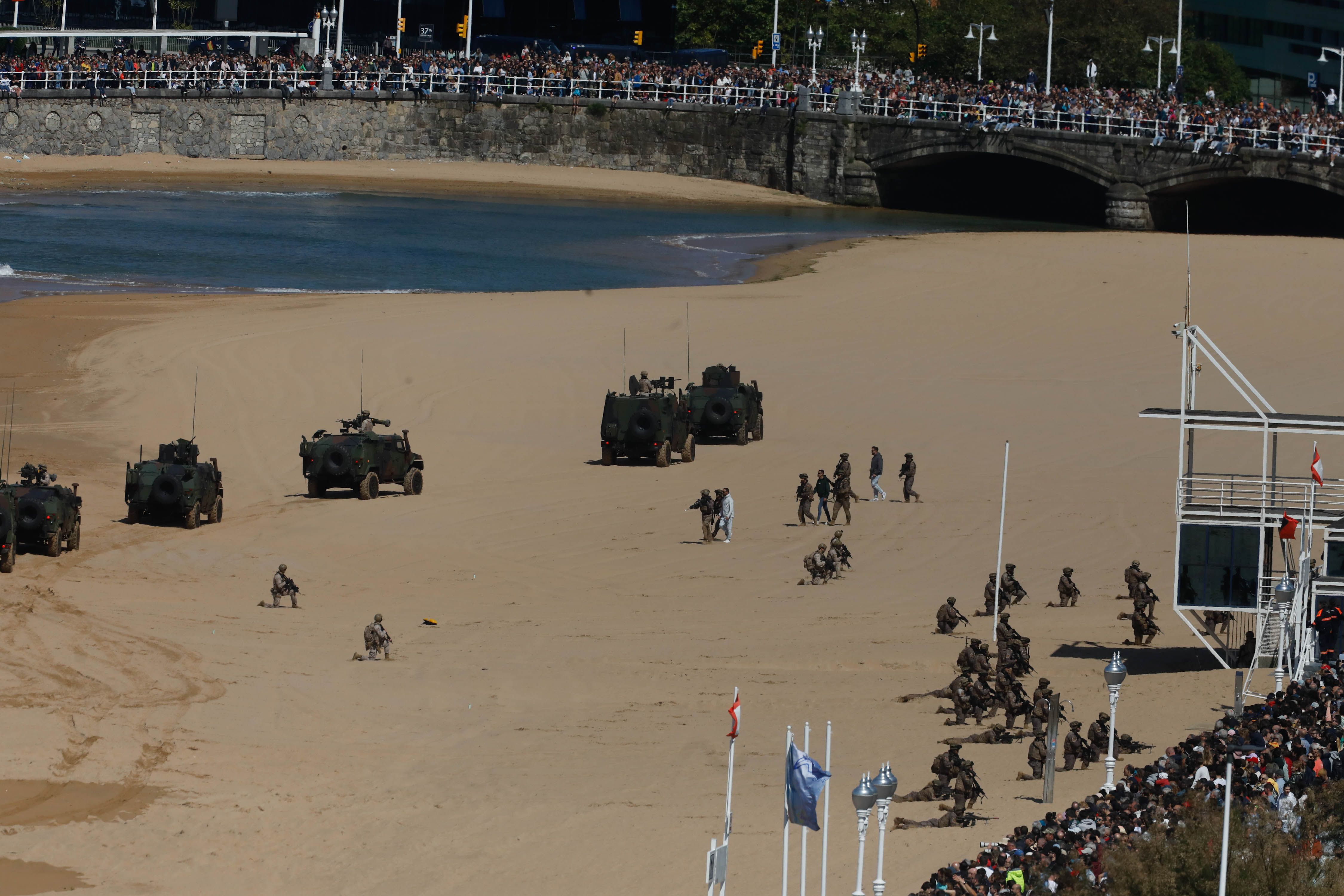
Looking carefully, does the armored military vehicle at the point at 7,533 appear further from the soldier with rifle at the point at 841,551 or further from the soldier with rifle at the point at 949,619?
the soldier with rifle at the point at 949,619

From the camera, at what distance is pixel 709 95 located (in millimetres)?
82750

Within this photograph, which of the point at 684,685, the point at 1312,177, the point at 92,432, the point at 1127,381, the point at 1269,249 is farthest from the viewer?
the point at 1312,177

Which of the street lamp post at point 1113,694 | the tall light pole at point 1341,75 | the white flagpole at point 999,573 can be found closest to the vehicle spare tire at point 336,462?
the white flagpole at point 999,573

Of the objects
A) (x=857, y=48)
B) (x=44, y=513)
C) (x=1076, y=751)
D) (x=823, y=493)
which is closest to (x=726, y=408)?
(x=823, y=493)

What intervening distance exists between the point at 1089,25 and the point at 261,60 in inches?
1538

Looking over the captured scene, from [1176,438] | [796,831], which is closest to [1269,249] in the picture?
[1176,438]

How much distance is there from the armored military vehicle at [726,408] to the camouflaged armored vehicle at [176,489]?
9.09 metres

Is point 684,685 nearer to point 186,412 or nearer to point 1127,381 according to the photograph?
point 186,412

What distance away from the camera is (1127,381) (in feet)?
134

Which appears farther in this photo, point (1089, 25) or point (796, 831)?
point (1089, 25)

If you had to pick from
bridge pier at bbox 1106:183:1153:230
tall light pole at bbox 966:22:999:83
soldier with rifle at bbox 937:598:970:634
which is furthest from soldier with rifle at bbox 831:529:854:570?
tall light pole at bbox 966:22:999:83

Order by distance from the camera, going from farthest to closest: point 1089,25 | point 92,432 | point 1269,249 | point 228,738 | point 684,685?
point 1089,25 < point 1269,249 < point 92,432 < point 684,685 < point 228,738

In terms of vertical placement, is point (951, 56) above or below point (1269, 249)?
above

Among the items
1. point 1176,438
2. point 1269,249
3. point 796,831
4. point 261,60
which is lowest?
point 796,831
